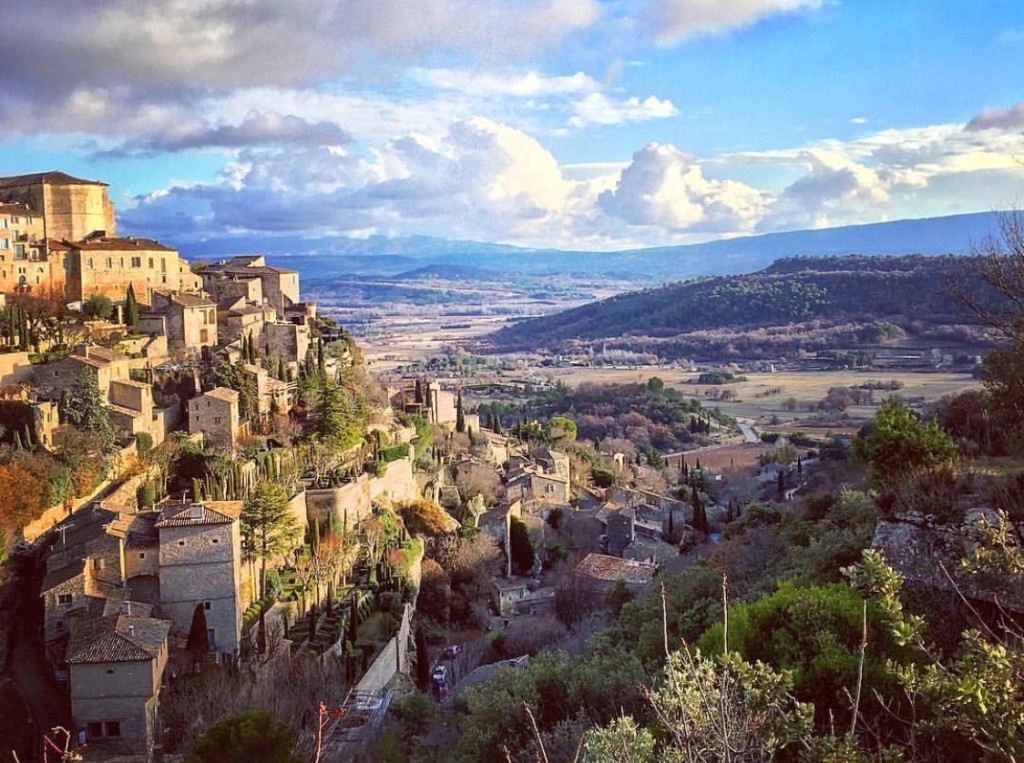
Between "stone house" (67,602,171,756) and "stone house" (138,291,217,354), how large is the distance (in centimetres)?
1396

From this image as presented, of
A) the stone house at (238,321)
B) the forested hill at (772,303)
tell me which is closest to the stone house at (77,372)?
the stone house at (238,321)

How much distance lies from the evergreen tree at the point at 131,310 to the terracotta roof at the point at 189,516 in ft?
36.4

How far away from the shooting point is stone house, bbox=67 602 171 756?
559 inches

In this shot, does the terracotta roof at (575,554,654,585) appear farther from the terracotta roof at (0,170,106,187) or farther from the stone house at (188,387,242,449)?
the terracotta roof at (0,170,106,187)

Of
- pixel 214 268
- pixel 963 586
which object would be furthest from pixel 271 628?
pixel 214 268

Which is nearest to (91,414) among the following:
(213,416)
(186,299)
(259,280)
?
(213,416)

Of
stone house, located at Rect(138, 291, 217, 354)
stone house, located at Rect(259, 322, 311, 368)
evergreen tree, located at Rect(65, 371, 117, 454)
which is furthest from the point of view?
stone house, located at Rect(259, 322, 311, 368)

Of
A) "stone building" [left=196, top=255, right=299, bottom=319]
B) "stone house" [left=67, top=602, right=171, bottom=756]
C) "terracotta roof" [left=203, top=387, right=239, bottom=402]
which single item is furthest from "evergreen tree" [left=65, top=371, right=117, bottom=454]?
"stone building" [left=196, top=255, right=299, bottom=319]

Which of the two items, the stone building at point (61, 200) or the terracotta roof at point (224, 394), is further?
the stone building at point (61, 200)

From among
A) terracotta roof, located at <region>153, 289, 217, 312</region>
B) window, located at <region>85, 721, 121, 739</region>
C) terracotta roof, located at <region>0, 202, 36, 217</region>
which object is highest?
terracotta roof, located at <region>0, 202, 36, 217</region>

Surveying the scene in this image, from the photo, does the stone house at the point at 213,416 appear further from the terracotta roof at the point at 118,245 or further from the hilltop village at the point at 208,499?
the terracotta roof at the point at 118,245

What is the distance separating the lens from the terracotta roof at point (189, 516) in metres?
16.6

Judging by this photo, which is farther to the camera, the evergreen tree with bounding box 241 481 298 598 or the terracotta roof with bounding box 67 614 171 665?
the evergreen tree with bounding box 241 481 298 598

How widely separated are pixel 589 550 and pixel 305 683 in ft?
47.3
